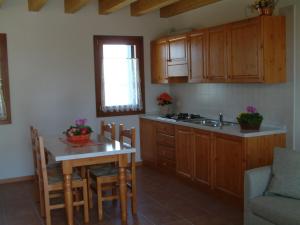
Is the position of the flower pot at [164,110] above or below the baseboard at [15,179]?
above

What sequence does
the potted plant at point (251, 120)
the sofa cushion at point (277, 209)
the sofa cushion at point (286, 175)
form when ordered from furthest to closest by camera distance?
the potted plant at point (251, 120), the sofa cushion at point (286, 175), the sofa cushion at point (277, 209)

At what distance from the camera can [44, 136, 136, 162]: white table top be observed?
370 centimetres

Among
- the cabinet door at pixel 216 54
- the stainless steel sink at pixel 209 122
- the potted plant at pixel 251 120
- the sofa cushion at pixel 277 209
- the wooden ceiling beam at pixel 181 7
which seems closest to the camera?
the sofa cushion at pixel 277 209

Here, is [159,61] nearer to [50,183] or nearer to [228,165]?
[228,165]

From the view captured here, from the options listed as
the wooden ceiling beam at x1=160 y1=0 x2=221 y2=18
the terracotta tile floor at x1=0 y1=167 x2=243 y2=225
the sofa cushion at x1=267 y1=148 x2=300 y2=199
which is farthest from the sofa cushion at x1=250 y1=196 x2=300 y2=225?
the wooden ceiling beam at x1=160 y1=0 x2=221 y2=18

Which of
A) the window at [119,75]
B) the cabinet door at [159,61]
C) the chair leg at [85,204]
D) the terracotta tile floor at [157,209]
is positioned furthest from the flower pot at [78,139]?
the cabinet door at [159,61]

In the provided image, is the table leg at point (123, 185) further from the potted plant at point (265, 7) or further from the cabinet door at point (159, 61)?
A: the cabinet door at point (159, 61)

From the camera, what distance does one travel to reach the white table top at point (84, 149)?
3704mm

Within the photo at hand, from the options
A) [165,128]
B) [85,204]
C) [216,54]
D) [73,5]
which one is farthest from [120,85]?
[85,204]

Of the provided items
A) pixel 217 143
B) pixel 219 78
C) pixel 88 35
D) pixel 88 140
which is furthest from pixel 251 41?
pixel 88 35

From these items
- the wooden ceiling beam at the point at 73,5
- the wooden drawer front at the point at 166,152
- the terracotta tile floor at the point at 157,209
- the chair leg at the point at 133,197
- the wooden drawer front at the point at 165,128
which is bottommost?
the terracotta tile floor at the point at 157,209

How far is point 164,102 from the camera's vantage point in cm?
634

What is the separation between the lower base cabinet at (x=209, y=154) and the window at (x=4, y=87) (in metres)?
2.12

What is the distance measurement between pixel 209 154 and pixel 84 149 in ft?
5.24
